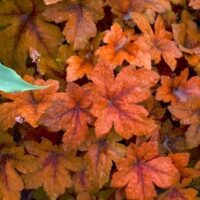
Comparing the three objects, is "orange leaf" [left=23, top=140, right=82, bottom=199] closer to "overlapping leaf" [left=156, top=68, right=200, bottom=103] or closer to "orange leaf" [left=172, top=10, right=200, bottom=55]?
"overlapping leaf" [left=156, top=68, right=200, bottom=103]

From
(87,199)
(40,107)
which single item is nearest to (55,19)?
(40,107)

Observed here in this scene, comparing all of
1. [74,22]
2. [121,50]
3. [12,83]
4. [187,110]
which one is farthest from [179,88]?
[12,83]

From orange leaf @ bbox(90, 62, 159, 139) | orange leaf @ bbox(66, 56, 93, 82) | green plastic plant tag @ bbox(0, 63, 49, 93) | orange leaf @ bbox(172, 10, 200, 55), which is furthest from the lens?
orange leaf @ bbox(172, 10, 200, 55)

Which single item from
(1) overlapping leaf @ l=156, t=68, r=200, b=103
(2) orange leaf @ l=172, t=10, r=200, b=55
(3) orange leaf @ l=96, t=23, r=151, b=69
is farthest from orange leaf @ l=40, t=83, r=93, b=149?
(2) orange leaf @ l=172, t=10, r=200, b=55

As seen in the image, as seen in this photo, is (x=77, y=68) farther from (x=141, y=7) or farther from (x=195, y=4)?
(x=195, y=4)

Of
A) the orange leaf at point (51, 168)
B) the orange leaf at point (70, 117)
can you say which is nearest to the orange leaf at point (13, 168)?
the orange leaf at point (51, 168)
